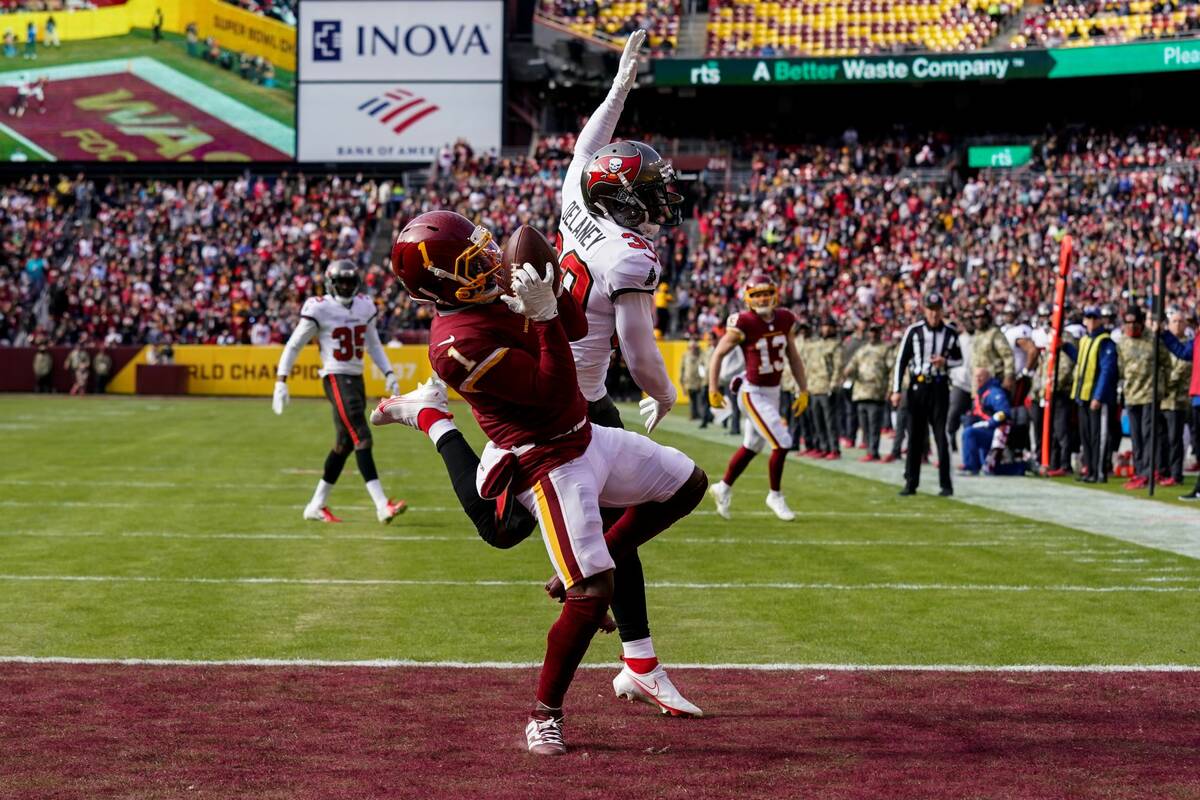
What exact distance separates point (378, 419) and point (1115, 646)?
3697mm

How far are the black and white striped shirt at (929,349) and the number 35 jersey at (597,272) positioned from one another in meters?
8.99

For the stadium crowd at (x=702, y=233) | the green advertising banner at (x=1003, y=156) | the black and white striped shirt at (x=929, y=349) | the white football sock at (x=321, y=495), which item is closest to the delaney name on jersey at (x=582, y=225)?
the white football sock at (x=321, y=495)

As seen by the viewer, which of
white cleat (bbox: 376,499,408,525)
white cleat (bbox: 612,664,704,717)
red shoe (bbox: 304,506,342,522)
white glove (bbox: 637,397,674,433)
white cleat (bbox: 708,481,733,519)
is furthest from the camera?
white cleat (bbox: 708,481,733,519)

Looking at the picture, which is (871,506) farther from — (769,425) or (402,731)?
(402,731)

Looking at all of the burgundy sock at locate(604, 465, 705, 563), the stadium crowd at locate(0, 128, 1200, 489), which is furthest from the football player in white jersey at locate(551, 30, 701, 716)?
the stadium crowd at locate(0, 128, 1200, 489)

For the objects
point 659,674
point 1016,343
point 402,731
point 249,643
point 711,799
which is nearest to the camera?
point 711,799

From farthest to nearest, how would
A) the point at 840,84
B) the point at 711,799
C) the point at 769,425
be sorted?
the point at 840,84
the point at 769,425
the point at 711,799

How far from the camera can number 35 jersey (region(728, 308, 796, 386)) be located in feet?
42.1

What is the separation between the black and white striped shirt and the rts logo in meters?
34.2

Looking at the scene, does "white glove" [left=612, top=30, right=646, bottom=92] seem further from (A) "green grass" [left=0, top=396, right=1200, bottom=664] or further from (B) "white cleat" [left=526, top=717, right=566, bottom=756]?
(B) "white cleat" [left=526, top=717, right=566, bottom=756]

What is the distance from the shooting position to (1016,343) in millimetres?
19250

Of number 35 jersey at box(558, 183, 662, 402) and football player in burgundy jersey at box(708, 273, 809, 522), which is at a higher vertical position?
number 35 jersey at box(558, 183, 662, 402)

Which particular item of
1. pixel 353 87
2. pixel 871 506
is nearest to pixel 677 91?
pixel 353 87

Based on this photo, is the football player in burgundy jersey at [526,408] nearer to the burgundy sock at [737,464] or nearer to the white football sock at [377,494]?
the white football sock at [377,494]
